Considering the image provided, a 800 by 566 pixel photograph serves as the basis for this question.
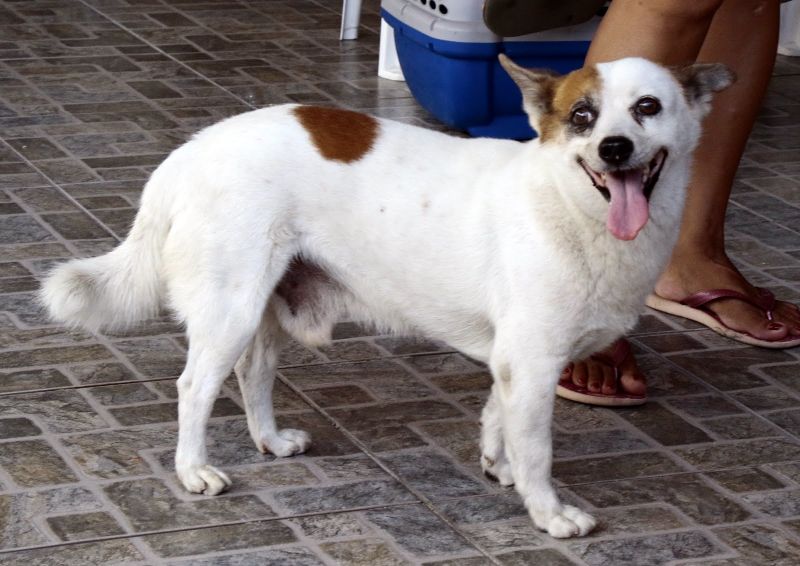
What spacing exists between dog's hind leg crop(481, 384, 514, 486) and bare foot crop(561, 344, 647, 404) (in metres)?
0.45

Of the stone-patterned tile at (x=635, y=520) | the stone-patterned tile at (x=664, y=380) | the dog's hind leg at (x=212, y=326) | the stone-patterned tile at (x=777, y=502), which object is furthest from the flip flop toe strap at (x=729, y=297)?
the dog's hind leg at (x=212, y=326)

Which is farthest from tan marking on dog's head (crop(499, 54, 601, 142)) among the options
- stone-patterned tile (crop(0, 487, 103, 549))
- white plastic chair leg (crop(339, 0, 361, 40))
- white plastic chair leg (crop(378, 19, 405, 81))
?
white plastic chair leg (crop(339, 0, 361, 40))

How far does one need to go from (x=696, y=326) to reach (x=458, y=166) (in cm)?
132

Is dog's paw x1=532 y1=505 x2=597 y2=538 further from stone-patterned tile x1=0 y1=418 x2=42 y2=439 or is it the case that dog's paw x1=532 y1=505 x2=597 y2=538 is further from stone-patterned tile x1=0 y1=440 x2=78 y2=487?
stone-patterned tile x1=0 y1=418 x2=42 y2=439

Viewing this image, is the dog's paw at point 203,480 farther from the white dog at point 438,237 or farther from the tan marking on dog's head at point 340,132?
the tan marking on dog's head at point 340,132

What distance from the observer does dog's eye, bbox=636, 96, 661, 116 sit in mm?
2695

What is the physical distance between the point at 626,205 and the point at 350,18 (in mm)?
4060

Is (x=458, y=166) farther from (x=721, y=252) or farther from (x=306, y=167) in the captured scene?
(x=721, y=252)

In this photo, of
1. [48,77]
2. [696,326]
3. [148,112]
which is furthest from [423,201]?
[48,77]

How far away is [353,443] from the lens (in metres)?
3.24

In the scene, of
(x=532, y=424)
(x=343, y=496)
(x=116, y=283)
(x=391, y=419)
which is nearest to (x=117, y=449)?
(x=116, y=283)

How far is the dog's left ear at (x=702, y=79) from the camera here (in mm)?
2818

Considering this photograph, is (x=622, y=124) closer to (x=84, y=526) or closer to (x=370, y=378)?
(x=370, y=378)

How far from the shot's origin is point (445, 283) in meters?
2.92
